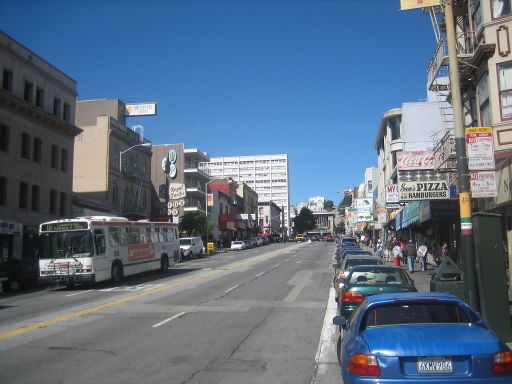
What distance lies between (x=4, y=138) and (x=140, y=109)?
31371mm

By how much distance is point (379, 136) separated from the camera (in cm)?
5912

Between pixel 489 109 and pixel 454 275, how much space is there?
9.23m

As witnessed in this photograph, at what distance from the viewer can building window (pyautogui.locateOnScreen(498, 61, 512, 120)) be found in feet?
55.2

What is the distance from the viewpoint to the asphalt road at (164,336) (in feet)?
26.7

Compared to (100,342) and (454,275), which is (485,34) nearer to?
(454,275)

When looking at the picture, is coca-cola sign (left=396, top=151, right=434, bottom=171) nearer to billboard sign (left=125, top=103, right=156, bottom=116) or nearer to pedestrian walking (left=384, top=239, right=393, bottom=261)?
pedestrian walking (left=384, top=239, right=393, bottom=261)

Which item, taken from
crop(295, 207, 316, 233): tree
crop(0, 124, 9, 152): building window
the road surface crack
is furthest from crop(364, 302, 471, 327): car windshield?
crop(295, 207, 316, 233): tree

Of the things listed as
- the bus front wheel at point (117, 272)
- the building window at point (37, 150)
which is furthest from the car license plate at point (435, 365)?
the building window at point (37, 150)

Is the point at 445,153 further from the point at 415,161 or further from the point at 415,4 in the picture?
the point at 415,4

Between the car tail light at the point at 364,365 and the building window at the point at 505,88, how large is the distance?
13.9 meters

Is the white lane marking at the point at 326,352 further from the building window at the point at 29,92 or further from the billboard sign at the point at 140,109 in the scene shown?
the billboard sign at the point at 140,109

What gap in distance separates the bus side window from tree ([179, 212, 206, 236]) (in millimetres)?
39207

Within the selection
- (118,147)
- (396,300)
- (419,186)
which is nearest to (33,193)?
(118,147)

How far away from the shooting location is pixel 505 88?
17.0 meters
